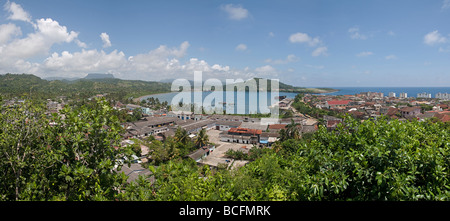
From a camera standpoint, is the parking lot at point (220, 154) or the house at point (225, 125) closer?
the parking lot at point (220, 154)

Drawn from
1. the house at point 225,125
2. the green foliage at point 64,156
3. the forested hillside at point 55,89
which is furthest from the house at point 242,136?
the forested hillside at point 55,89

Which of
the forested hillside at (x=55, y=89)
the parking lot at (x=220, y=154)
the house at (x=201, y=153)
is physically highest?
the forested hillside at (x=55, y=89)

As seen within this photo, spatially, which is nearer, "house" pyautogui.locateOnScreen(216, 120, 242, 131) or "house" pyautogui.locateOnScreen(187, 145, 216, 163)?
"house" pyautogui.locateOnScreen(187, 145, 216, 163)

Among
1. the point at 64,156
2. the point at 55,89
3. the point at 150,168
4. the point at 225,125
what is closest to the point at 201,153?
the point at 225,125

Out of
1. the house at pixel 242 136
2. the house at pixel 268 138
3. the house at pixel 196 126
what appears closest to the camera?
the house at pixel 268 138

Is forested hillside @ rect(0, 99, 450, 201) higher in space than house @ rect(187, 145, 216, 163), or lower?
higher

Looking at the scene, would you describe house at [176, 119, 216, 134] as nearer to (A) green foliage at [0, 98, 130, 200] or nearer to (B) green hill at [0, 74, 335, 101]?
(A) green foliage at [0, 98, 130, 200]

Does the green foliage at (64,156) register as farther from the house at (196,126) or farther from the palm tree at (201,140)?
the house at (196,126)

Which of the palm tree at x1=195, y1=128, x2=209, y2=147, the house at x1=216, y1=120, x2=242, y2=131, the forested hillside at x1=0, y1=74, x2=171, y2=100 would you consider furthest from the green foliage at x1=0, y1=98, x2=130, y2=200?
the forested hillside at x1=0, y1=74, x2=171, y2=100

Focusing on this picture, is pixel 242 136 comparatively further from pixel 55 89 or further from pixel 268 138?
pixel 55 89
